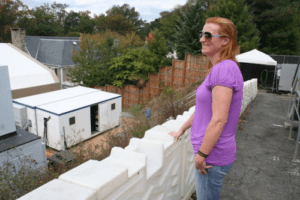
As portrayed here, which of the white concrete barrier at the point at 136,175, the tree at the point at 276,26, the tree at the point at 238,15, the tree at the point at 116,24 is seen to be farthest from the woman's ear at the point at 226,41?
the tree at the point at 116,24

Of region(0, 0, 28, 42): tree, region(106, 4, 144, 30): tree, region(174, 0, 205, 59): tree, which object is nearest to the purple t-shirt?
region(174, 0, 205, 59): tree

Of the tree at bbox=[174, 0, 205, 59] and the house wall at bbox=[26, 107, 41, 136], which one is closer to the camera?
the house wall at bbox=[26, 107, 41, 136]

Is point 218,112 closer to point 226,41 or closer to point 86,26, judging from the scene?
point 226,41

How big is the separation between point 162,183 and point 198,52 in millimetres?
15318

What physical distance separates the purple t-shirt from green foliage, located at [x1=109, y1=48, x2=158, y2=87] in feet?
52.0

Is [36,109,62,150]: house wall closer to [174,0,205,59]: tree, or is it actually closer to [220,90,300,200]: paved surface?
[220,90,300,200]: paved surface

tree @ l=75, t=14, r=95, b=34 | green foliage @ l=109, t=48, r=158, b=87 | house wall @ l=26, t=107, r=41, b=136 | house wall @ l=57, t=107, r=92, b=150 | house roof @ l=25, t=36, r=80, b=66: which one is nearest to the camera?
house wall @ l=57, t=107, r=92, b=150

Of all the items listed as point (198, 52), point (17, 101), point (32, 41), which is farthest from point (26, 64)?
point (32, 41)

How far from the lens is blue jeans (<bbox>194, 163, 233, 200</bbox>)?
1.80 m

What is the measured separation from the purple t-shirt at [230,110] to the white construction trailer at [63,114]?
814cm

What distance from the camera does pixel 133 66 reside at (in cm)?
1870

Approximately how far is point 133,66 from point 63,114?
364 inches

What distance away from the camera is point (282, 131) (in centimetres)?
607

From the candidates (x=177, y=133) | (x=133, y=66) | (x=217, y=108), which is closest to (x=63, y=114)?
(x=177, y=133)
